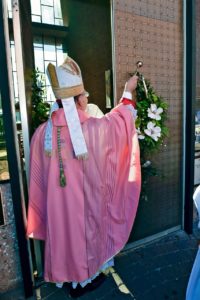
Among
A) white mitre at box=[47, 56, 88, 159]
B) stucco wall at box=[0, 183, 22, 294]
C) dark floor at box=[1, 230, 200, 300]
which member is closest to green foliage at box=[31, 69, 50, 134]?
white mitre at box=[47, 56, 88, 159]

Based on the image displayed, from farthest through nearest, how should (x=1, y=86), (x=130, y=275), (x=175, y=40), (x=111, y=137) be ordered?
1. (x=175, y=40)
2. (x=130, y=275)
3. (x=111, y=137)
4. (x=1, y=86)

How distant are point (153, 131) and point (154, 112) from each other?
0.62 feet

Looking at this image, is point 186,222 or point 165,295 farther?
point 186,222

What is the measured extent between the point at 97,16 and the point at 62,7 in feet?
1.39

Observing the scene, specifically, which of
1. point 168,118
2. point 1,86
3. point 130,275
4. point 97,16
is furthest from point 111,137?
point 97,16

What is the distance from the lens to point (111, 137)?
76.4 inches

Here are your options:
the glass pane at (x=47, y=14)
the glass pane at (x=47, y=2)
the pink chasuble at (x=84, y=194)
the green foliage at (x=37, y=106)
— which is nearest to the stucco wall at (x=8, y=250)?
the pink chasuble at (x=84, y=194)

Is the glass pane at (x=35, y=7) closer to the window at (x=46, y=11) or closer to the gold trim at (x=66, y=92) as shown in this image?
the window at (x=46, y=11)

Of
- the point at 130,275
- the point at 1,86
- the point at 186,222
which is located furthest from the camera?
the point at 186,222

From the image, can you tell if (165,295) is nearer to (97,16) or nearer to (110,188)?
(110,188)

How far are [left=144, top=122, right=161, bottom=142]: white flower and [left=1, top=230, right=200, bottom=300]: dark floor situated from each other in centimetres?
131

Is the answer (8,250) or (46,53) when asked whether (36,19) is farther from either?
(8,250)

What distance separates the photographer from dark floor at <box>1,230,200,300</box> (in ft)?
7.04

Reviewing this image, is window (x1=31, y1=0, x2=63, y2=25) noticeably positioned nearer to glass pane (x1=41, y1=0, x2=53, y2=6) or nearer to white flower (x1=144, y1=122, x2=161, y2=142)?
glass pane (x1=41, y1=0, x2=53, y2=6)
